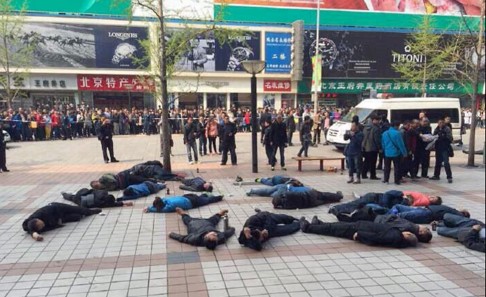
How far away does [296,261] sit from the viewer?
5.25 meters

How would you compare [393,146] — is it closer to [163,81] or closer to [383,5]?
[163,81]

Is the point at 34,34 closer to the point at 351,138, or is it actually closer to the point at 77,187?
the point at 77,187

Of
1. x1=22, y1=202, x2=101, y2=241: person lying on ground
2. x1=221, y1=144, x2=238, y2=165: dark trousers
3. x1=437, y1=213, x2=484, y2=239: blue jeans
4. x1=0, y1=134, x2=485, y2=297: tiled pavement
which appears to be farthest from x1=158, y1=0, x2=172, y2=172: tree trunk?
x1=437, y1=213, x2=484, y2=239: blue jeans

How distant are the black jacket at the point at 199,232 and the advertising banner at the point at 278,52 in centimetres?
2743

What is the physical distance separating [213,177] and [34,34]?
24134mm

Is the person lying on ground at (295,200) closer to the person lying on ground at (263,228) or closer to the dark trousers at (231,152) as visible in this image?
the person lying on ground at (263,228)

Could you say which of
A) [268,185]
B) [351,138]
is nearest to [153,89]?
[268,185]

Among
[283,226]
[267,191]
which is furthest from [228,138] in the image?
[283,226]

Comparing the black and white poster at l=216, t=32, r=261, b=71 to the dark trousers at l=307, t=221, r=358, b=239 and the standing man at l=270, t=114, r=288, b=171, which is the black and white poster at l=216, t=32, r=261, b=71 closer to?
the standing man at l=270, t=114, r=288, b=171

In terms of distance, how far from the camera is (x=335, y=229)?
20.2 ft

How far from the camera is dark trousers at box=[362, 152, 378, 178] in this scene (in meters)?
10.6

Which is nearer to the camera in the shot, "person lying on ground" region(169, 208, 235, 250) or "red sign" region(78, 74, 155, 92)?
"person lying on ground" region(169, 208, 235, 250)

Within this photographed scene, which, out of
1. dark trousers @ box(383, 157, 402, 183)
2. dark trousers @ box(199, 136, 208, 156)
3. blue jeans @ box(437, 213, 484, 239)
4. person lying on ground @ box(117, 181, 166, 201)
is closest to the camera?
blue jeans @ box(437, 213, 484, 239)

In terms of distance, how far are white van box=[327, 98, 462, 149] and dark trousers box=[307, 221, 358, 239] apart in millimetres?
9400
